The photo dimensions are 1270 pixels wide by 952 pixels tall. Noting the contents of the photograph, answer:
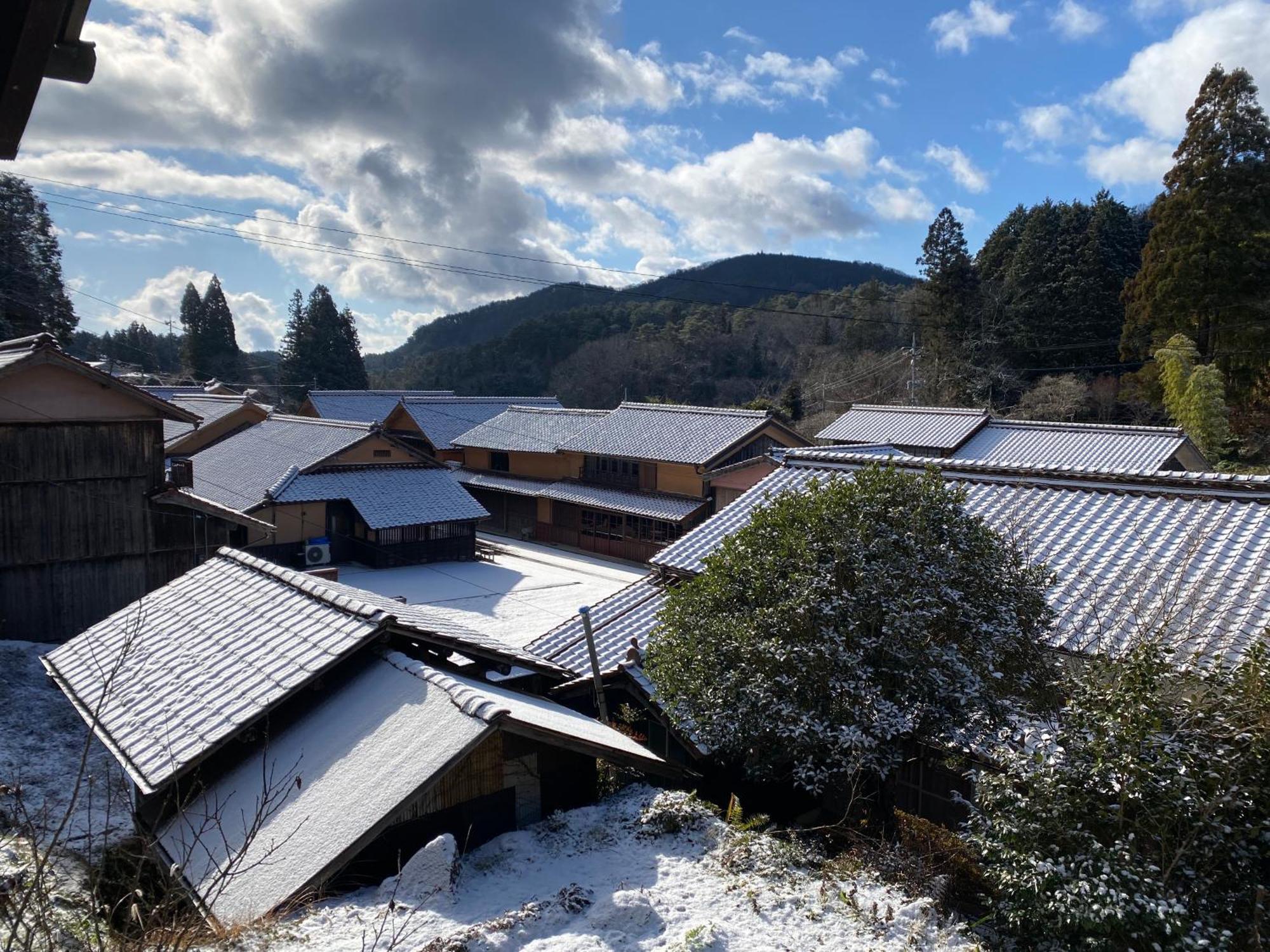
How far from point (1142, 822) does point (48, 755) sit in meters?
11.5

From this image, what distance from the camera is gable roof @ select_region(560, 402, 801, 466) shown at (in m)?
27.7

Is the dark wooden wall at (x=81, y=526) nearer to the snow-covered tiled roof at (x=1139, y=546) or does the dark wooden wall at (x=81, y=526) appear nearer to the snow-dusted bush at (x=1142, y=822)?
the snow-covered tiled roof at (x=1139, y=546)

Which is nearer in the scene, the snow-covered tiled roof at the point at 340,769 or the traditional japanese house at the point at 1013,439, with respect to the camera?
the snow-covered tiled roof at the point at 340,769

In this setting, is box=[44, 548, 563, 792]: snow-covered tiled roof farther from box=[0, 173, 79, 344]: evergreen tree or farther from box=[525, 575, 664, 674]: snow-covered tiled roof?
box=[0, 173, 79, 344]: evergreen tree

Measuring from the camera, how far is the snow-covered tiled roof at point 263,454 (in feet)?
84.3

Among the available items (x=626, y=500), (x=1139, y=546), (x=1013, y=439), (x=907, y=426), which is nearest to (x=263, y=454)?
(x=626, y=500)

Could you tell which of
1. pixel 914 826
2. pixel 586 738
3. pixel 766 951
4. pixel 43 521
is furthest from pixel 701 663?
pixel 43 521

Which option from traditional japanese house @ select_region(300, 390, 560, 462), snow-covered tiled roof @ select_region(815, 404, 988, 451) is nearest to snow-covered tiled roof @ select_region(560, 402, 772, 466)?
snow-covered tiled roof @ select_region(815, 404, 988, 451)

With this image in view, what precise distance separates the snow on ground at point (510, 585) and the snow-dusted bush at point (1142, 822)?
44.1ft

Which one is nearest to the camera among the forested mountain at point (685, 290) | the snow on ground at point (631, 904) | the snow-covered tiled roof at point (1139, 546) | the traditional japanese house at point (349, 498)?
the snow on ground at point (631, 904)

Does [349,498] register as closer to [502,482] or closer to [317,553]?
[317,553]

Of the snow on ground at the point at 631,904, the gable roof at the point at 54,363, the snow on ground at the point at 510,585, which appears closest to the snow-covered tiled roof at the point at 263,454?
the snow on ground at the point at 510,585

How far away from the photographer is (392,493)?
26469 mm

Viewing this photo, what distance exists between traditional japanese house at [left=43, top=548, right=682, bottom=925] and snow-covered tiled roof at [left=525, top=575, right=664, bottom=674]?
2.17 m
